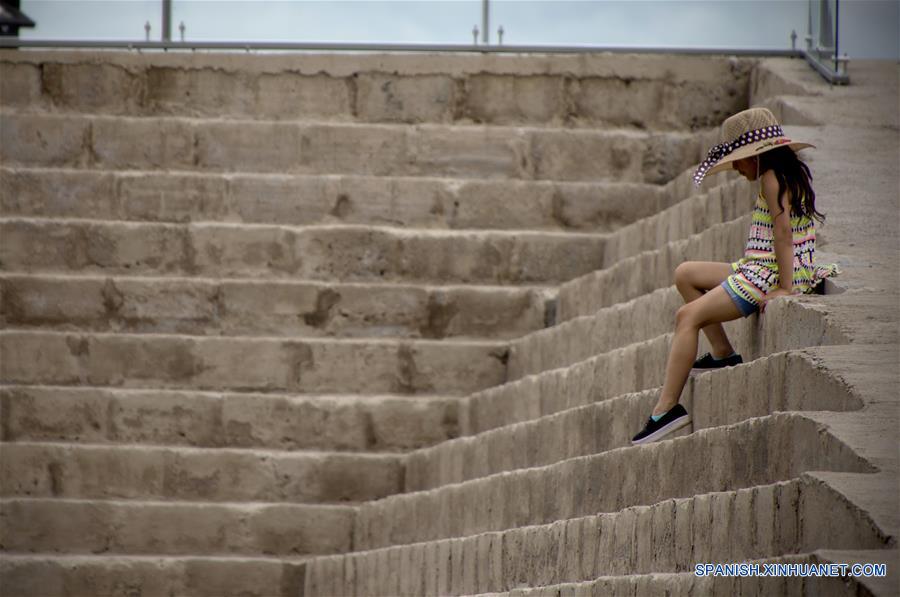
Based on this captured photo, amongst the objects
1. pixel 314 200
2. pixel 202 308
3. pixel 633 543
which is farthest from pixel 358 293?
pixel 633 543

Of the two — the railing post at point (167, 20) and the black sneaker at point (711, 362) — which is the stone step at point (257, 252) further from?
the black sneaker at point (711, 362)

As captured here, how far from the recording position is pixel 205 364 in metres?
10.6

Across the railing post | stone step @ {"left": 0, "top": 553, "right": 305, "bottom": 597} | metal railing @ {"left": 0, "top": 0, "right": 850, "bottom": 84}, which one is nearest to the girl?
stone step @ {"left": 0, "top": 553, "right": 305, "bottom": 597}

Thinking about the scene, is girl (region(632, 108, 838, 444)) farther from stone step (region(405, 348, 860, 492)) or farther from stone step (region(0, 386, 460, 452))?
stone step (region(0, 386, 460, 452))

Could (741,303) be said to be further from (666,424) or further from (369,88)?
(369,88)

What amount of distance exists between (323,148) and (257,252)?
1001 millimetres

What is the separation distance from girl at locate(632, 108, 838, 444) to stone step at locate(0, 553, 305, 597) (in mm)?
3467

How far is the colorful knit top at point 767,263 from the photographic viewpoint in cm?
709

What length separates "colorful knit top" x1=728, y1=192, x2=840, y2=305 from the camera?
7090 millimetres

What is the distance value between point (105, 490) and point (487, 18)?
457cm

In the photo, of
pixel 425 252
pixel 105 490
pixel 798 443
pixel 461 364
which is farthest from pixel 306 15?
pixel 798 443

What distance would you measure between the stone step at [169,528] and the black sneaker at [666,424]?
3.46 meters

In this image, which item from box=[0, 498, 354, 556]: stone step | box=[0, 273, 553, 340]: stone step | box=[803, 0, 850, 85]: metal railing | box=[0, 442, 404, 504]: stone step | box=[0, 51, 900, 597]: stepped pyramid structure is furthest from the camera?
box=[803, 0, 850, 85]: metal railing

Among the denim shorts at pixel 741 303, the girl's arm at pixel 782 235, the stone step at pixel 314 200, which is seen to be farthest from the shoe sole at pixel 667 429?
the stone step at pixel 314 200
